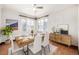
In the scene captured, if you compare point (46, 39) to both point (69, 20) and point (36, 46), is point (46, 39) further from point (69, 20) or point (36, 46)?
point (69, 20)

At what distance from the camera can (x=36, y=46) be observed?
1.77 meters

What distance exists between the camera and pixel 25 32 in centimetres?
172

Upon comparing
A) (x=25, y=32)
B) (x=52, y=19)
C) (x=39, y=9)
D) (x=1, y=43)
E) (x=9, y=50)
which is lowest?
(x=9, y=50)

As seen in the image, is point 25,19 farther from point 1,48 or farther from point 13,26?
point 1,48

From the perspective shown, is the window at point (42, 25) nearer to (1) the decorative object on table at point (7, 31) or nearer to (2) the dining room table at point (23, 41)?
(2) the dining room table at point (23, 41)

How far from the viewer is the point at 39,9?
173cm

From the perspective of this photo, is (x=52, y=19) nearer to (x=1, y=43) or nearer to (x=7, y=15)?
(x=7, y=15)

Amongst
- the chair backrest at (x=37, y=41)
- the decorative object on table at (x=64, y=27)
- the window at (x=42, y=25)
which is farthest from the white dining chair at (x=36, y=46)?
the decorative object on table at (x=64, y=27)

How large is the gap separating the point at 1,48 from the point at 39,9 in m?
0.90

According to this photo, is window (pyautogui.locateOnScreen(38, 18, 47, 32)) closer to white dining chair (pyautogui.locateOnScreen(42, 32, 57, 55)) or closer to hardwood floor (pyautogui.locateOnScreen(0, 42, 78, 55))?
white dining chair (pyautogui.locateOnScreen(42, 32, 57, 55))

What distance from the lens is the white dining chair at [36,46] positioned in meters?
1.75

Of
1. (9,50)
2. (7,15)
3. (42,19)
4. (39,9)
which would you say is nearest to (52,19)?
(42,19)

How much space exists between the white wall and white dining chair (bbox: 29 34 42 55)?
0.83ft

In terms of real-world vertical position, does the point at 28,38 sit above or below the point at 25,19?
below
